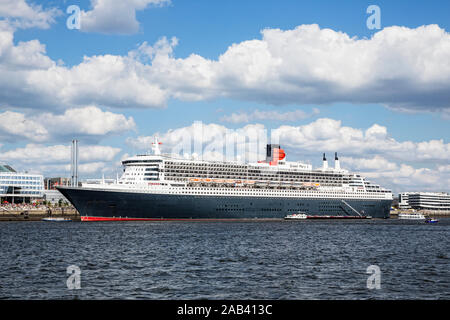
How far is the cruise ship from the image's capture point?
86.7 metres

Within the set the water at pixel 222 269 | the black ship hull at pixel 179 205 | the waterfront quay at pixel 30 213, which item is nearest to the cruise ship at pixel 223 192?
the black ship hull at pixel 179 205

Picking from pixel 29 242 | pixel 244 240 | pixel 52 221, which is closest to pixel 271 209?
pixel 52 221

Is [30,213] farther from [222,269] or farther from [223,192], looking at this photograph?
[222,269]

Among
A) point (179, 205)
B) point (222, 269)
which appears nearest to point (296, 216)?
point (179, 205)

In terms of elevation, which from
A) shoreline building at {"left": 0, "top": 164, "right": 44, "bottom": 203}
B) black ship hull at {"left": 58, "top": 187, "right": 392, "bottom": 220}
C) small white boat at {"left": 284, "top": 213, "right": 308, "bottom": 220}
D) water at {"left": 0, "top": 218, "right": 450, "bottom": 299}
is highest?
shoreline building at {"left": 0, "top": 164, "right": 44, "bottom": 203}

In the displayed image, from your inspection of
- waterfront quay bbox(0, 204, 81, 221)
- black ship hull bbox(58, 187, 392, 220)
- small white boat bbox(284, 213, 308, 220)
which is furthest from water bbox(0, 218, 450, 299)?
waterfront quay bbox(0, 204, 81, 221)

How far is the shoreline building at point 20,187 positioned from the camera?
157m

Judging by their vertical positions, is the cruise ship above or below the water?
above

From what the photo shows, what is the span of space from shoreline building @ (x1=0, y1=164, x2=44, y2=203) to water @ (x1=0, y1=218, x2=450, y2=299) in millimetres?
115088

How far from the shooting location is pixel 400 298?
917 inches

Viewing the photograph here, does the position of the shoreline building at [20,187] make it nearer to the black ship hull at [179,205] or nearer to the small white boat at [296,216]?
the black ship hull at [179,205]

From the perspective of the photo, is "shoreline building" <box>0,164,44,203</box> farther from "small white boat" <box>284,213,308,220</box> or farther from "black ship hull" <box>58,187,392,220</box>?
"small white boat" <box>284,213,308,220</box>

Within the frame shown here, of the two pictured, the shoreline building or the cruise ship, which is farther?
the shoreline building

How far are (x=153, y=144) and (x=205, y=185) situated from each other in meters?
12.6
